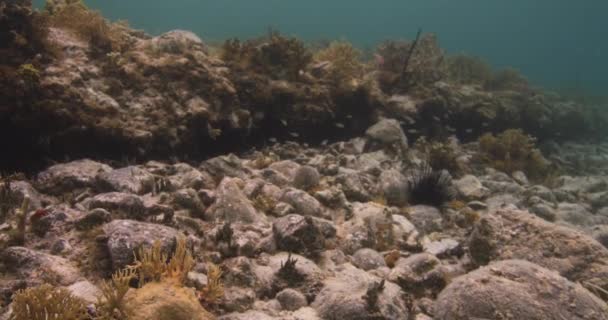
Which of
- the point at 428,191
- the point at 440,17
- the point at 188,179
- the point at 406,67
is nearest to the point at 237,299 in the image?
the point at 188,179

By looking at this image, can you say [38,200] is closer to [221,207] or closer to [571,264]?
[221,207]

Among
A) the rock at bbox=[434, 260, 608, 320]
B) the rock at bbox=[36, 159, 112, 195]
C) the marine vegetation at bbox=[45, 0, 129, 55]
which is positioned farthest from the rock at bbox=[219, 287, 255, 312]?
the marine vegetation at bbox=[45, 0, 129, 55]

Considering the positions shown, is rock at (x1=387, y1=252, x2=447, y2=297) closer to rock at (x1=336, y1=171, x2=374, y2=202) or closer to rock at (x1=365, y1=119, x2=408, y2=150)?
rock at (x1=336, y1=171, x2=374, y2=202)

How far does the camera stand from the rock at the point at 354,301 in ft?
11.8

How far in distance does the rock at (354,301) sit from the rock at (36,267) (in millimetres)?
2219

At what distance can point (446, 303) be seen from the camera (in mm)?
3855

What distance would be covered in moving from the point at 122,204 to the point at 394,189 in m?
4.91

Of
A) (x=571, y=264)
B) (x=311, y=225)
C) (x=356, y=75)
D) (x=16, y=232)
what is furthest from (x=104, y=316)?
(x=356, y=75)

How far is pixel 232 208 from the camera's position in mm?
5277

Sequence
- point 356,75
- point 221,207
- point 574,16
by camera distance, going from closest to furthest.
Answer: point 221,207 < point 356,75 < point 574,16

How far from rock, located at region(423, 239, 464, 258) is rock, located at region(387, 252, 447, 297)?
0.73 m

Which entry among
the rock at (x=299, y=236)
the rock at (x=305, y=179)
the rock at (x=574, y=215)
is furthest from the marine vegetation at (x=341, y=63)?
the rock at (x=299, y=236)

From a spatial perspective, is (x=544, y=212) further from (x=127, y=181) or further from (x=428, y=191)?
(x=127, y=181)

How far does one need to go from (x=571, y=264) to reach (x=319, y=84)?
6.97 m
